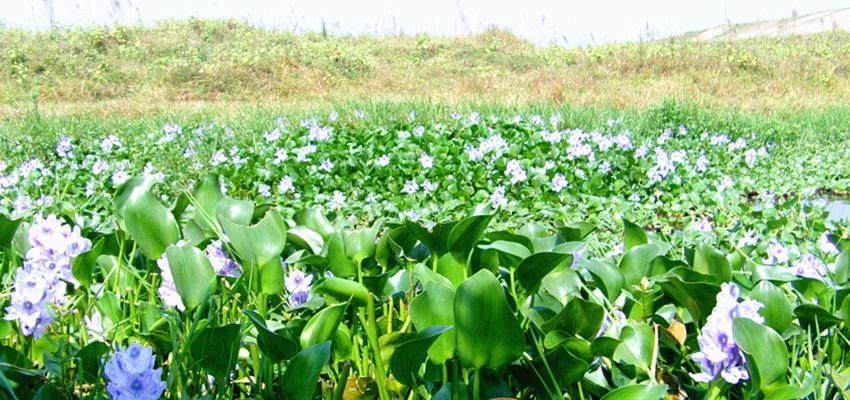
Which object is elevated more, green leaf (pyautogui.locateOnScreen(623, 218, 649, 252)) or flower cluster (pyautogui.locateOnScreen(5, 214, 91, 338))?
flower cluster (pyautogui.locateOnScreen(5, 214, 91, 338))

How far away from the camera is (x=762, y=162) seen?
5219 mm

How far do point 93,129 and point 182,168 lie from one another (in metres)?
1.95

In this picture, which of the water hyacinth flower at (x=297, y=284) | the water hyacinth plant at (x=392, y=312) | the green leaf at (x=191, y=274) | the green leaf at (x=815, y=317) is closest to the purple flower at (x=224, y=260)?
the water hyacinth plant at (x=392, y=312)

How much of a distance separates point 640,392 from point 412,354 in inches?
11.1

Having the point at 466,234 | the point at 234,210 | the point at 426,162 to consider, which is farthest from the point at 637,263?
the point at 426,162

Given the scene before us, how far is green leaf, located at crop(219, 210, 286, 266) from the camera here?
1243 millimetres

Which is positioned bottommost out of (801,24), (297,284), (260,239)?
(801,24)

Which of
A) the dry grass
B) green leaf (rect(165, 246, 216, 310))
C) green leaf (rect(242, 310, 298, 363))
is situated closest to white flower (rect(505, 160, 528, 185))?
green leaf (rect(165, 246, 216, 310))

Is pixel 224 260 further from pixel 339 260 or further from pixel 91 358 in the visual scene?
pixel 91 358

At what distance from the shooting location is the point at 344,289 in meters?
1.14

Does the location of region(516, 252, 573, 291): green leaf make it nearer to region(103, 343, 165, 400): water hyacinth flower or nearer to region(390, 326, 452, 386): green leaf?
region(390, 326, 452, 386): green leaf

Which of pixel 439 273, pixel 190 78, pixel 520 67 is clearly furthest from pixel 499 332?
pixel 520 67

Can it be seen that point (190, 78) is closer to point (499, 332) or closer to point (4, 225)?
point (4, 225)

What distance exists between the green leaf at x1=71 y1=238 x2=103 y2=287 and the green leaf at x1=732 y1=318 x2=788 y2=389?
97 centimetres
